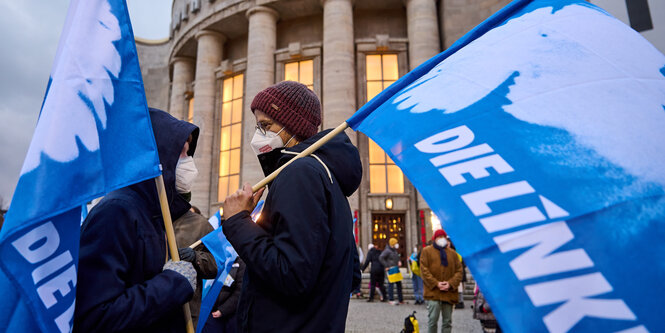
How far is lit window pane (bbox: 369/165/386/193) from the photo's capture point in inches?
753

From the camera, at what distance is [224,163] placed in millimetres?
22062

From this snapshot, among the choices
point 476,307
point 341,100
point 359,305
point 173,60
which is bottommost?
point 359,305

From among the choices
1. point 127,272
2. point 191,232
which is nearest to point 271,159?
point 127,272

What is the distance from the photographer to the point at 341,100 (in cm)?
1856

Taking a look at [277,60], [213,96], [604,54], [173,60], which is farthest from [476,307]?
[173,60]

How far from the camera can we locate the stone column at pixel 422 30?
19141 mm

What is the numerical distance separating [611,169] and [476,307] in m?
5.10

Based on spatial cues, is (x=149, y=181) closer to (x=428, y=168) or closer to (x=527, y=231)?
(x=428, y=168)

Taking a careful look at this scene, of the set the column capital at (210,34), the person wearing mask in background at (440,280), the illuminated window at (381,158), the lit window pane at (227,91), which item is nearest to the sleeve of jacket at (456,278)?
the person wearing mask in background at (440,280)

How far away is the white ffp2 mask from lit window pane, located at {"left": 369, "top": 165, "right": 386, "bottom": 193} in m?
17.2

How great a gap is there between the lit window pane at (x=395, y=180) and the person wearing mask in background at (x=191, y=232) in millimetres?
16084

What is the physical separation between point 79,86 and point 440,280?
239 inches

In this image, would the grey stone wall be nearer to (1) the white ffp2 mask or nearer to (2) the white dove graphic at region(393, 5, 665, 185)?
(1) the white ffp2 mask

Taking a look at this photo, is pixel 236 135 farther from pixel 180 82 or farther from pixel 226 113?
pixel 180 82
